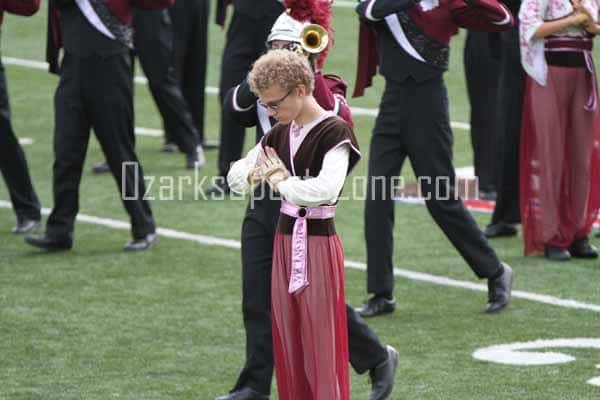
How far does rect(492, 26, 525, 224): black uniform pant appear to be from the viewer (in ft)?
31.8

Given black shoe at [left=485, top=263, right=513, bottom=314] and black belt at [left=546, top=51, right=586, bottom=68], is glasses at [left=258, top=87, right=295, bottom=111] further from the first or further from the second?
black belt at [left=546, top=51, right=586, bottom=68]

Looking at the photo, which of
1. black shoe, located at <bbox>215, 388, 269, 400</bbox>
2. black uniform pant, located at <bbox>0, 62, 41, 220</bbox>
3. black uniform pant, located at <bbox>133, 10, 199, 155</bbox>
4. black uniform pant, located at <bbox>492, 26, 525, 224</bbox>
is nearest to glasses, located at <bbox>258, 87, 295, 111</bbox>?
black shoe, located at <bbox>215, 388, 269, 400</bbox>

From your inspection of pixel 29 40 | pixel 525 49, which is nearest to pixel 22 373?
pixel 525 49

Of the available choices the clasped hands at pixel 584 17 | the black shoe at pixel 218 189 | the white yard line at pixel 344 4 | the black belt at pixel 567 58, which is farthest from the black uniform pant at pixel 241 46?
the white yard line at pixel 344 4

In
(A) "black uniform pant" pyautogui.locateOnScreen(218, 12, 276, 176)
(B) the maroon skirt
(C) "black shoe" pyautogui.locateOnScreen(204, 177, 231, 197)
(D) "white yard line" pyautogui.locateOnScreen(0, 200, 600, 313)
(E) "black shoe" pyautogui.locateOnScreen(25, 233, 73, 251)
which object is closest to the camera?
(D) "white yard line" pyautogui.locateOnScreen(0, 200, 600, 313)

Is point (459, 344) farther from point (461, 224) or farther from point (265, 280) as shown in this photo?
point (265, 280)

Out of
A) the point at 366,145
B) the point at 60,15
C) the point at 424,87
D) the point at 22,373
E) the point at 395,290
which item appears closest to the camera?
the point at 22,373

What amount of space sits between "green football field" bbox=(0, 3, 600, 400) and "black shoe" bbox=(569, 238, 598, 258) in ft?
0.45

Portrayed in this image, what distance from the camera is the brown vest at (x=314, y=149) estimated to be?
563 cm

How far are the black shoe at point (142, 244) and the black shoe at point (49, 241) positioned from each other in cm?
35

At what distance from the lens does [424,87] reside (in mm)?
7805

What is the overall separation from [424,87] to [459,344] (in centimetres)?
128

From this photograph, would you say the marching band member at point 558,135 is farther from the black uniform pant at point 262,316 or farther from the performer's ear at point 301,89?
the performer's ear at point 301,89

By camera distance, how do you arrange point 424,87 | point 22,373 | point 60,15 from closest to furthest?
point 22,373
point 424,87
point 60,15
